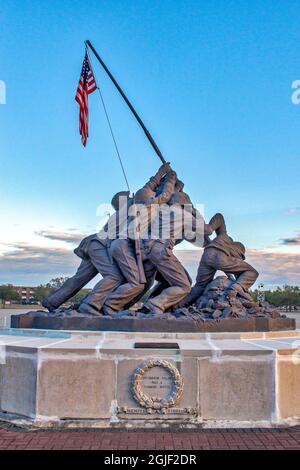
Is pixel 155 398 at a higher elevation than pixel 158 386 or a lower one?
lower

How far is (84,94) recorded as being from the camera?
10742 millimetres

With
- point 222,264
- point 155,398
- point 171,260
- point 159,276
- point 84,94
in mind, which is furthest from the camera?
point 84,94

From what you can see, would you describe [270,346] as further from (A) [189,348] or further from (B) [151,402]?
(B) [151,402]

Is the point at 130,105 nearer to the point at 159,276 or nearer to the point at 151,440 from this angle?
the point at 159,276

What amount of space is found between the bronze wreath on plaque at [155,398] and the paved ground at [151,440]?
341 mm

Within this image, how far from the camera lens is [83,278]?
30.1 ft

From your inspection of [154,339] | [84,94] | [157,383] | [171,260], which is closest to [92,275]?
[171,260]

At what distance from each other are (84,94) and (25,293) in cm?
7338

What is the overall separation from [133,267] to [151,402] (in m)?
3.09

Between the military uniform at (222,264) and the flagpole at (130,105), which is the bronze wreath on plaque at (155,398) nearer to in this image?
the military uniform at (222,264)

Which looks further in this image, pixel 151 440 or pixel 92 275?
pixel 92 275

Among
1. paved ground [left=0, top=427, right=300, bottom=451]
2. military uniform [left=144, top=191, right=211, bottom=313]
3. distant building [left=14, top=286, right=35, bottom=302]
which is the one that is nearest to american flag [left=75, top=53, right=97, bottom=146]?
military uniform [left=144, top=191, right=211, bottom=313]
